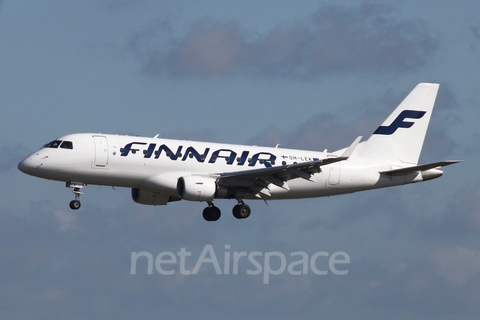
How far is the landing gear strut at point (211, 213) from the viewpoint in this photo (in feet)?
208

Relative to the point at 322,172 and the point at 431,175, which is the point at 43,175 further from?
the point at 431,175

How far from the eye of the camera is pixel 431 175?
212 feet

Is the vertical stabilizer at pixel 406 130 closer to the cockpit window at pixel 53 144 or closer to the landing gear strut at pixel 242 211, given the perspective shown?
the landing gear strut at pixel 242 211

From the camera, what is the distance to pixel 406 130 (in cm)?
6831

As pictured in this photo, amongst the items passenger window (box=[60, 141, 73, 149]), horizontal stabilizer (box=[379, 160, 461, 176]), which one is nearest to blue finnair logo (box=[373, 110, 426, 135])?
horizontal stabilizer (box=[379, 160, 461, 176])

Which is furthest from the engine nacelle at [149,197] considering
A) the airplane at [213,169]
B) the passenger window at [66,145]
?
the passenger window at [66,145]

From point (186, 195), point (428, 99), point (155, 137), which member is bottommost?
point (186, 195)

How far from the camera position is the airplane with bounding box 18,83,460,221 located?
191 feet

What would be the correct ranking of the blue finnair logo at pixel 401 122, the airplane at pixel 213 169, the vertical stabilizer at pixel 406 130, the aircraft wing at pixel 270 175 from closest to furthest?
the aircraft wing at pixel 270 175
the airplane at pixel 213 169
the vertical stabilizer at pixel 406 130
the blue finnair logo at pixel 401 122

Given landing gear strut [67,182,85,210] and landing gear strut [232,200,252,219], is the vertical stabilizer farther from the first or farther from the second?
landing gear strut [67,182,85,210]

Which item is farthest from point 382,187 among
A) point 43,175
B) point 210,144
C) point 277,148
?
point 43,175

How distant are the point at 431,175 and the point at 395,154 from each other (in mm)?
3372

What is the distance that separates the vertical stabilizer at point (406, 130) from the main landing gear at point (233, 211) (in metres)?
9.21

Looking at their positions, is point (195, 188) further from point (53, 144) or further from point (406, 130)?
point (406, 130)
